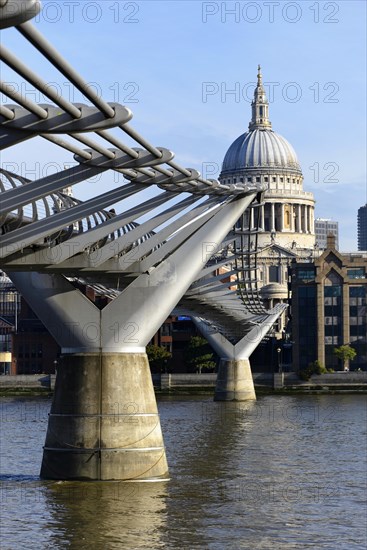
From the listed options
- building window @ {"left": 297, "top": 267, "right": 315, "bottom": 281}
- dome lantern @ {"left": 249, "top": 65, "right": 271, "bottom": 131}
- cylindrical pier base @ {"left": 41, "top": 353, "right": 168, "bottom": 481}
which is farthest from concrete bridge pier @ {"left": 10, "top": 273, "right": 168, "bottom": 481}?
dome lantern @ {"left": 249, "top": 65, "right": 271, "bottom": 131}

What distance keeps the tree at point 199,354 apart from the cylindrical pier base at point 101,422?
8077 cm

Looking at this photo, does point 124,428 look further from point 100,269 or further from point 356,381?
point 356,381

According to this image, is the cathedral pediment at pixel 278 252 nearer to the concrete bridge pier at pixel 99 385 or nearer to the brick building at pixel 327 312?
the brick building at pixel 327 312

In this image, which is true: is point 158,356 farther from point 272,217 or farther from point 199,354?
point 272,217

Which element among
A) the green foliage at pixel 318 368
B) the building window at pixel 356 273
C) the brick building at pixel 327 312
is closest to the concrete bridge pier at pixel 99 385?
the green foliage at pixel 318 368

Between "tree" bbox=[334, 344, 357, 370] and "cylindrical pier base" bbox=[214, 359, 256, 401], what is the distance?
17.6 meters

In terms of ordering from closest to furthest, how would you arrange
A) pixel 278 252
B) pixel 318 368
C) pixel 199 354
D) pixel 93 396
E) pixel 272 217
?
1. pixel 93 396
2. pixel 318 368
3. pixel 199 354
4. pixel 278 252
5. pixel 272 217

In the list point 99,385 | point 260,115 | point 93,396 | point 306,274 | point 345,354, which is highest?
point 260,115

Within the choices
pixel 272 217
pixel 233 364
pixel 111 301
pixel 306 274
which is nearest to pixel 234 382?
pixel 233 364

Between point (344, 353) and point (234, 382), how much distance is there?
20372mm

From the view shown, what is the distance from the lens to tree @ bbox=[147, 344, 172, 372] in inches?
4286

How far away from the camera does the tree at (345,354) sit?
109500 mm

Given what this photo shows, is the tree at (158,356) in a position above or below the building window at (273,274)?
below

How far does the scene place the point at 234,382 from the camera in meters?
91.9
